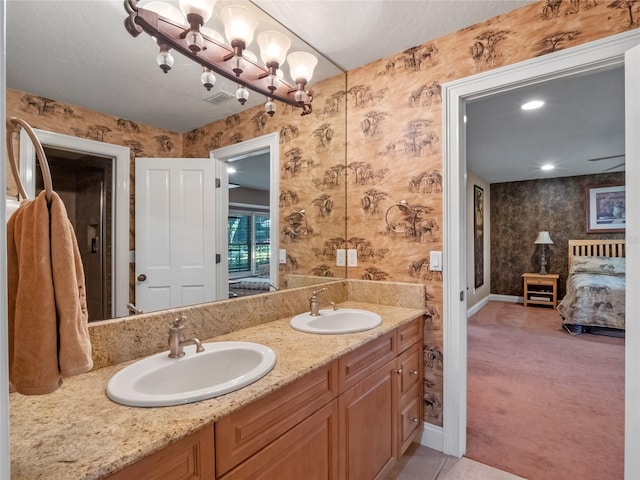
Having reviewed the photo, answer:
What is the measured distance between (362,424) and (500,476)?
38.3 inches

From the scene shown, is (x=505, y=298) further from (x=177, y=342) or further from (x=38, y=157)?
(x=38, y=157)

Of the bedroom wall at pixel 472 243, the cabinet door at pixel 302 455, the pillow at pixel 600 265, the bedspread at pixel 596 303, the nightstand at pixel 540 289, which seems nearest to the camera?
the cabinet door at pixel 302 455

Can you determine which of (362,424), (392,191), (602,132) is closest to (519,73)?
(392,191)

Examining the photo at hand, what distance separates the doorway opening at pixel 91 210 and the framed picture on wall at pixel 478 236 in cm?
549

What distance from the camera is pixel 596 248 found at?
5453mm

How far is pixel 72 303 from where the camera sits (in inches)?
24.8

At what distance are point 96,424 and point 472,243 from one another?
5.53 metres

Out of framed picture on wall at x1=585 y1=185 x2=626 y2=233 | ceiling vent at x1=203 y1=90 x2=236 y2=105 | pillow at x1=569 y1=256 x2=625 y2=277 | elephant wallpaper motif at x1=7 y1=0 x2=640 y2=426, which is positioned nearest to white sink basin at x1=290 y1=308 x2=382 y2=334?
elephant wallpaper motif at x1=7 y1=0 x2=640 y2=426

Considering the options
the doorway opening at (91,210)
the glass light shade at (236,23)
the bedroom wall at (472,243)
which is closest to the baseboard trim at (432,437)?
the doorway opening at (91,210)

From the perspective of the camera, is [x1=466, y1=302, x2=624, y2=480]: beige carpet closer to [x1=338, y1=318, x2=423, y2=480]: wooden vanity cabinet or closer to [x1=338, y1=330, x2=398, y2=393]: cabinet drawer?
[x1=338, y1=318, x2=423, y2=480]: wooden vanity cabinet

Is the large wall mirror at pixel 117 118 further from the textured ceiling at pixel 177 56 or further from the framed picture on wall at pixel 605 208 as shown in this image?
the framed picture on wall at pixel 605 208

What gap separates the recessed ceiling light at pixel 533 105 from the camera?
277 centimetres

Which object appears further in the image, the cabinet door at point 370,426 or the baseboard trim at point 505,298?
the baseboard trim at point 505,298

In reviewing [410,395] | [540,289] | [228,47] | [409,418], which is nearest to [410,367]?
[410,395]
